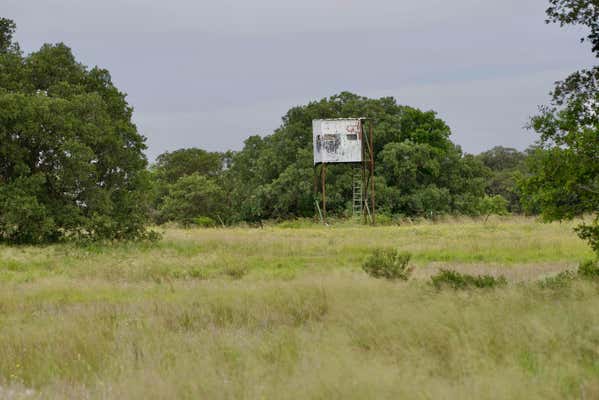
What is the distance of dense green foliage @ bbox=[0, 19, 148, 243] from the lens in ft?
71.6

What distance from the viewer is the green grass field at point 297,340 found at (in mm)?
5047

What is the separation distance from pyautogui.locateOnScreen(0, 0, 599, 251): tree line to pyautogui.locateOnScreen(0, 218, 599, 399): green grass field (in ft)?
7.18

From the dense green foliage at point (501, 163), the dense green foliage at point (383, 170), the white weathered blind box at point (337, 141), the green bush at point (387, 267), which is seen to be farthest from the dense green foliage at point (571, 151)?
the dense green foliage at point (501, 163)

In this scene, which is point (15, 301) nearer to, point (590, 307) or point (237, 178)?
point (590, 307)

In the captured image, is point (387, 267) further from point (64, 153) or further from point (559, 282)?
point (64, 153)

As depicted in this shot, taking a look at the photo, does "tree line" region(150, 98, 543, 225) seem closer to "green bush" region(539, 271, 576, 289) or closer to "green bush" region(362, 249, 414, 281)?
"green bush" region(362, 249, 414, 281)

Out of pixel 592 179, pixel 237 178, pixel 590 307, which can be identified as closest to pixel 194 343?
pixel 590 307

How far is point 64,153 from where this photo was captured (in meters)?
22.5

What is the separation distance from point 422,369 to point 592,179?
580 centimetres

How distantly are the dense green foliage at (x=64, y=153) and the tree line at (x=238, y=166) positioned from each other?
0.05m

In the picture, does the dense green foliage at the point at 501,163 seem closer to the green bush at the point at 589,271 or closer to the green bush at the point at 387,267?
the green bush at the point at 387,267

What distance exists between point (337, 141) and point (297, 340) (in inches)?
1335

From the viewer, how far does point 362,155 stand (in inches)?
1599

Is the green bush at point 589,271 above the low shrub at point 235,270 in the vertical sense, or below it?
above
